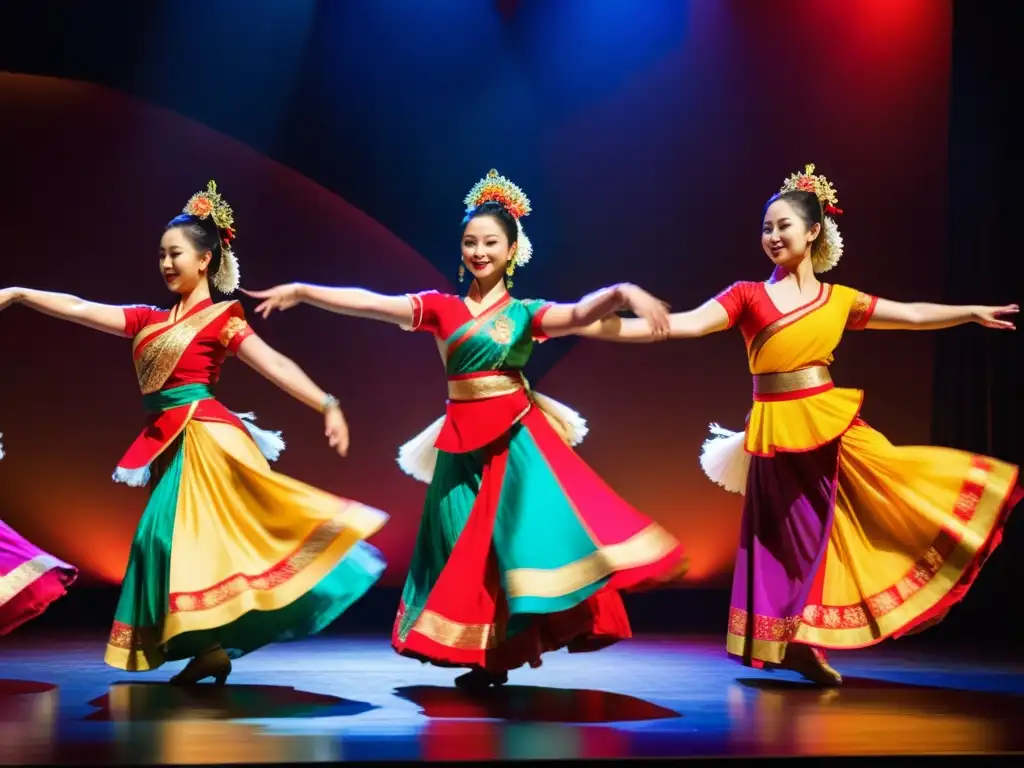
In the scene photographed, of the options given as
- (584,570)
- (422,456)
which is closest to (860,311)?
(584,570)

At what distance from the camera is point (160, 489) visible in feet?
11.3

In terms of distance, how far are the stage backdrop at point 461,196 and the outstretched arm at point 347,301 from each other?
187 cm

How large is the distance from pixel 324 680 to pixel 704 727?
47.0 inches

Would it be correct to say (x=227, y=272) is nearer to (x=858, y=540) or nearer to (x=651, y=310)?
(x=651, y=310)

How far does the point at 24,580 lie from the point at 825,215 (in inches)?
97.7

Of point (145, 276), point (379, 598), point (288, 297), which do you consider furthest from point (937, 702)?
point (145, 276)

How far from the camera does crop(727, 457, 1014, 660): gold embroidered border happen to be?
135 inches

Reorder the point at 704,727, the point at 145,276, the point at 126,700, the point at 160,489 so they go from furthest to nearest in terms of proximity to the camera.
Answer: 1. the point at 145,276
2. the point at 160,489
3. the point at 126,700
4. the point at 704,727

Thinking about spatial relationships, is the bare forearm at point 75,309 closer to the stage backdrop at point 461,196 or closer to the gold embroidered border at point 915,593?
the stage backdrop at point 461,196

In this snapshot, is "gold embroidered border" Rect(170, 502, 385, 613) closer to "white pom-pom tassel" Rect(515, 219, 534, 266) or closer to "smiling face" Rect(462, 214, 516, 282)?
"smiling face" Rect(462, 214, 516, 282)

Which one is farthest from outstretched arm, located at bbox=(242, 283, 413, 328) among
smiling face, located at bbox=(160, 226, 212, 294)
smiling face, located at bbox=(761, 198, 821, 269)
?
smiling face, located at bbox=(761, 198, 821, 269)

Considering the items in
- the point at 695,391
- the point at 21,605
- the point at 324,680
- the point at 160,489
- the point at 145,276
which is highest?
the point at 145,276

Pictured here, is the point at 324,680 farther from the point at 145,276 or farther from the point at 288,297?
the point at 145,276

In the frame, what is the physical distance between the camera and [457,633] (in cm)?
321
